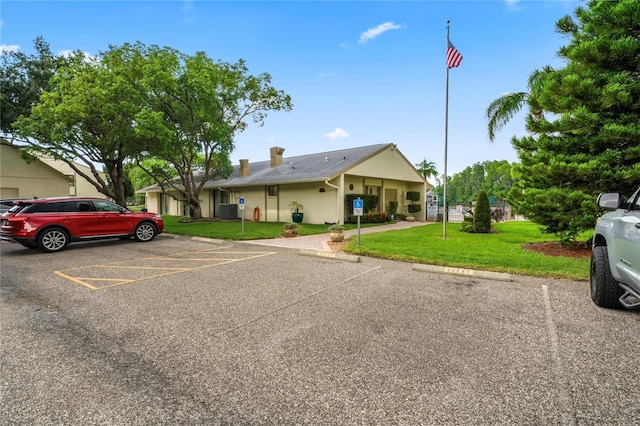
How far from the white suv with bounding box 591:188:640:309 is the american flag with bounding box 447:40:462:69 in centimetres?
817

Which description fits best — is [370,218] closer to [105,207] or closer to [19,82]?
[105,207]

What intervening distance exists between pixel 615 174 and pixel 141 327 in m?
9.80

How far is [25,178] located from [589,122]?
3085 centimetres

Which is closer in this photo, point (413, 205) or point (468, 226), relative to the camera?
point (468, 226)

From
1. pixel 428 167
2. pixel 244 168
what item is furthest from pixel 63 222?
pixel 428 167

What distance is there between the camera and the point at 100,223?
32.6 feet

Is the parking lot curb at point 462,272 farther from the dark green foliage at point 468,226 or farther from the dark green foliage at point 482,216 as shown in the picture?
the dark green foliage at point 468,226

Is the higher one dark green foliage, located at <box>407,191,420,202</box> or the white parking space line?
dark green foliage, located at <box>407,191,420,202</box>

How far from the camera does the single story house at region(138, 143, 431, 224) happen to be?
1686 cm

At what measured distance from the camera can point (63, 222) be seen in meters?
9.12

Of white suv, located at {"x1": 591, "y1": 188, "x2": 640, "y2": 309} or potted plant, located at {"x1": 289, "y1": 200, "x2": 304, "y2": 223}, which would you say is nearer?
white suv, located at {"x1": 591, "y1": 188, "x2": 640, "y2": 309}

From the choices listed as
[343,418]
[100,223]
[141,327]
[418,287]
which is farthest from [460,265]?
[100,223]

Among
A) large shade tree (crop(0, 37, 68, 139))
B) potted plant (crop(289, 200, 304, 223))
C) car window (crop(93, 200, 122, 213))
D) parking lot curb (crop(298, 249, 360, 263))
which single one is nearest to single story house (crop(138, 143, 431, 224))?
potted plant (crop(289, 200, 304, 223))

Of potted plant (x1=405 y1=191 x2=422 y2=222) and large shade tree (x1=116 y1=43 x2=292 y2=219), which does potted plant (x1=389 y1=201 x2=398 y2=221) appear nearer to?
potted plant (x1=405 y1=191 x2=422 y2=222)
